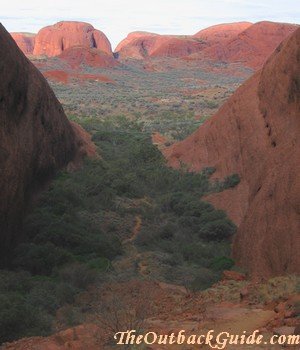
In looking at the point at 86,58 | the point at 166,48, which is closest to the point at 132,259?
the point at 86,58

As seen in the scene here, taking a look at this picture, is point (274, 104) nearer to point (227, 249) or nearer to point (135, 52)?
point (227, 249)

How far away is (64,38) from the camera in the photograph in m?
152

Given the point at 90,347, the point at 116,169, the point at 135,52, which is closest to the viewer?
the point at 90,347

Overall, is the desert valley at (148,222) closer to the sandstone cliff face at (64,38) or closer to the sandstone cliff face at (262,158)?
the sandstone cliff face at (262,158)

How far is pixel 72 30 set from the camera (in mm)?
152750

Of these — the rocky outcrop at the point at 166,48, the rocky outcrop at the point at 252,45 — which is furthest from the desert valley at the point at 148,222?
the rocky outcrop at the point at 166,48

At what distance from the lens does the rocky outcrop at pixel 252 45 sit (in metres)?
132

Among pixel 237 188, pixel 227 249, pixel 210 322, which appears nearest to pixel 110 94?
pixel 237 188

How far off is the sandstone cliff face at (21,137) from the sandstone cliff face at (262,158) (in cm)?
809

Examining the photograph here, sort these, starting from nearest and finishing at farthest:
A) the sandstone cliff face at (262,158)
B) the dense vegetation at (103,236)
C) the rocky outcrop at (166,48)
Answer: the dense vegetation at (103,236), the sandstone cliff face at (262,158), the rocky outcrop at (166,48)

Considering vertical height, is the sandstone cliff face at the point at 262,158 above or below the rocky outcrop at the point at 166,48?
below

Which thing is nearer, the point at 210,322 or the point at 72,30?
the point at 210,322

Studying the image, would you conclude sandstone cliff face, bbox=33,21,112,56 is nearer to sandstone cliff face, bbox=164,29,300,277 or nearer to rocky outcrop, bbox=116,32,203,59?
rocky outcrop, bbox=116,32,203,59

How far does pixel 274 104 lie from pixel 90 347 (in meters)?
18.0
